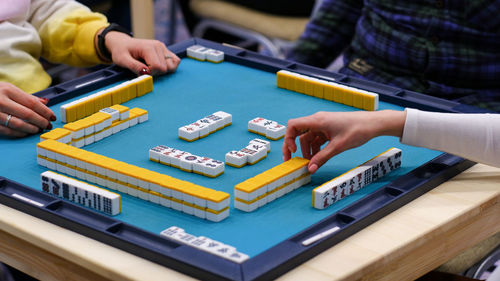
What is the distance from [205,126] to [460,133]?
54 cm

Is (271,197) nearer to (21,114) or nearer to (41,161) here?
(41,161)

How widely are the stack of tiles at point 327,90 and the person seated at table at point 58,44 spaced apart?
1.01ft

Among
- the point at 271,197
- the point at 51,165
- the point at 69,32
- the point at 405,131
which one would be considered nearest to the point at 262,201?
the point at 271,197

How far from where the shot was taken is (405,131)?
4.99 feet

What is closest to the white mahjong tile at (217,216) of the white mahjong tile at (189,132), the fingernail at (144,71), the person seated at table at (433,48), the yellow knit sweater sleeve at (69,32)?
the white mahjong tile at (189,132)

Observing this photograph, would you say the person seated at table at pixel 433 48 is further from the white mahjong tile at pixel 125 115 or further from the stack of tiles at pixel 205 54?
the white mahjong tile at pixel 125 115

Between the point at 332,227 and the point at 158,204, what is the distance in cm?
33

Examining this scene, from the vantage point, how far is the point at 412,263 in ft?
4.45

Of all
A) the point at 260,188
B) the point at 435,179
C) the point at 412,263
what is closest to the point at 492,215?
the point at 435,179

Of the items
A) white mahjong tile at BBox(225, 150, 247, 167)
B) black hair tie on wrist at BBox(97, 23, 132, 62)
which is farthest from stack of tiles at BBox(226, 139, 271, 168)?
black hair tie on wrist at BBox(97, 23, 132, 62)

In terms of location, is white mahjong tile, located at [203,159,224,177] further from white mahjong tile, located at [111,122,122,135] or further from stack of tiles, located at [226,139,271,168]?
white mahjong tile, located at [111,122,122,135]

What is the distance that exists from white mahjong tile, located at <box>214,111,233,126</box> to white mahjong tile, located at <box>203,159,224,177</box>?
0.74 ft

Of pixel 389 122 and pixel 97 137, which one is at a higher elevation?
pixel 389 122

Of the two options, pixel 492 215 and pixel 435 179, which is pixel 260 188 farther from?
pixel 492 215
